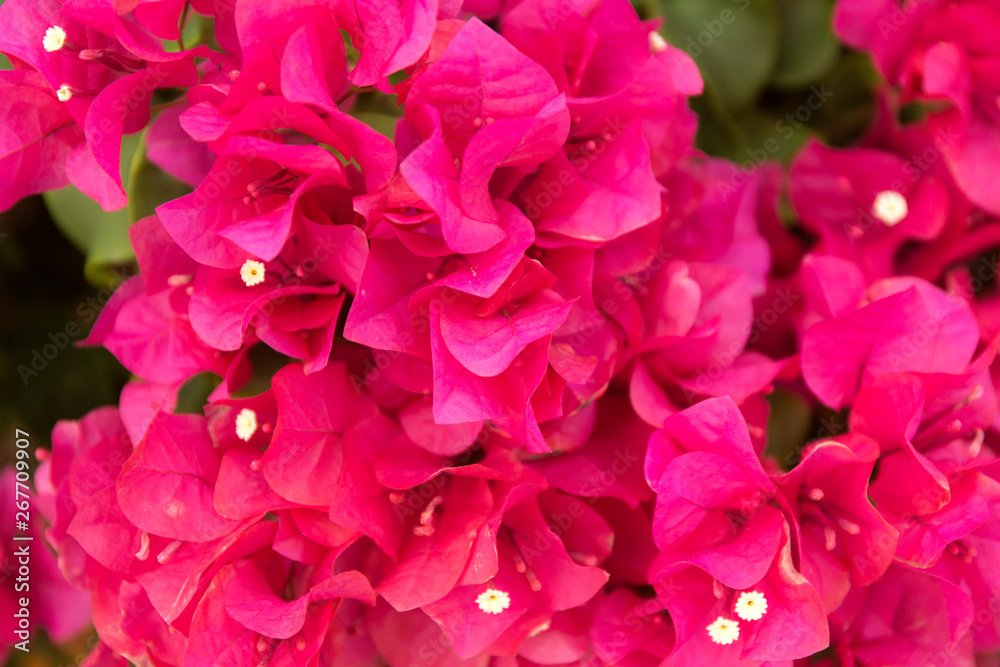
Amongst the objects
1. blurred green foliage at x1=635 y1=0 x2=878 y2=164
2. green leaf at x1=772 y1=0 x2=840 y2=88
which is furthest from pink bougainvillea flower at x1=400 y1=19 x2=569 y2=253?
green leaf at x1=772 y1=0 x2=840 y2=88

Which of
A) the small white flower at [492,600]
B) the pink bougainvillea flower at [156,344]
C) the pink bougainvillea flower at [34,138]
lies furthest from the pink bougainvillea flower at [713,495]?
the pink bougainvillea flower at [34,138]

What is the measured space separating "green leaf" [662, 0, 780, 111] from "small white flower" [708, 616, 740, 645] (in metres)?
0.56

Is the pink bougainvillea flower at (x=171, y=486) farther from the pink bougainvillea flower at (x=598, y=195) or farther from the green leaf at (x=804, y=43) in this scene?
the green leaf at (x=804, y=43)

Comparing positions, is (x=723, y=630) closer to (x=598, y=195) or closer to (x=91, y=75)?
(x=598, y=195)

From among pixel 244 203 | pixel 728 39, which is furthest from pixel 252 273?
pixel 728 39

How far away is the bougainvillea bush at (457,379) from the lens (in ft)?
1.72

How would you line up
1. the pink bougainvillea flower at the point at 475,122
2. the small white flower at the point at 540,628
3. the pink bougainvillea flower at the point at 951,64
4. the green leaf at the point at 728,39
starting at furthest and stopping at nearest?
the green leaf at the point at 728,39, the pink bougainvillea flower at the point at 951,64, the small white flower at the point at 540,628, the pink bougainvillea flower at the point at 475,122

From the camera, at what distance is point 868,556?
59 cm

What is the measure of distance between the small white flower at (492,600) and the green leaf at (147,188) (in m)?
0.39

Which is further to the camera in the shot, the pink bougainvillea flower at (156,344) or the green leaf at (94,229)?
the green leaf at (94,229)

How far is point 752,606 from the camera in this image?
0.56 meters

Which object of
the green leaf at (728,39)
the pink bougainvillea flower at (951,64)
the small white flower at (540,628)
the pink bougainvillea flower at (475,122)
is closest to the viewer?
the pink bougainvillea flower at (475,122)

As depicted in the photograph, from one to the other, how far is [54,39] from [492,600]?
19.1 inches

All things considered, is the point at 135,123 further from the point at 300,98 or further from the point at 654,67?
the point at 654,67
